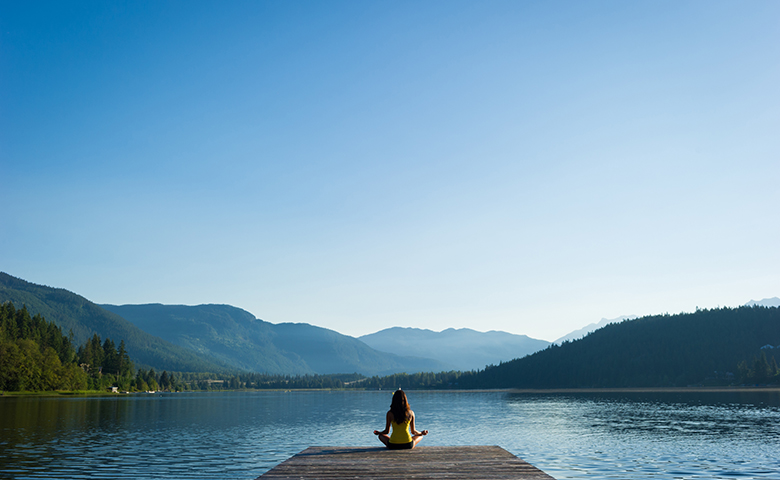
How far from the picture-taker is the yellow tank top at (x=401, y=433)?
2886 cm

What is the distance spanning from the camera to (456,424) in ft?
307

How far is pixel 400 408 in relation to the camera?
2800 cm

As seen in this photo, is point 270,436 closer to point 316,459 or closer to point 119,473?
point 119,473

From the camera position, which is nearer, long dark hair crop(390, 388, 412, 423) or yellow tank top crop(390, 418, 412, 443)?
long dark hair crop(390, 388, 412, 423)

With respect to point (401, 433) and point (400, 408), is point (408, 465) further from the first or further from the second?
point (401, 433)

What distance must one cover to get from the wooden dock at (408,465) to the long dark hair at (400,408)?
1.64m

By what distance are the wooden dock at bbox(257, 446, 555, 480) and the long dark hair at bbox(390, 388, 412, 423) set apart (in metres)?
1.64

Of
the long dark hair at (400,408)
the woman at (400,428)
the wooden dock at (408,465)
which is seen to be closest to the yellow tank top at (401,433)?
the woman at (400,428)

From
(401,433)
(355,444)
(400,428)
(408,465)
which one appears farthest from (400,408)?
(355,444)

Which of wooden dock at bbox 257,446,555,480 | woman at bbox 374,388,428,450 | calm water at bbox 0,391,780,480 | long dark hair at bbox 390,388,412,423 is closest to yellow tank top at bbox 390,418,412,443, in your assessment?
woman at bbox 374,388,428,450

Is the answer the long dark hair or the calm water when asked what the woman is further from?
the calm water

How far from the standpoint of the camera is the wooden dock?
2216 cm

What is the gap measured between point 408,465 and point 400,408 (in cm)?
391

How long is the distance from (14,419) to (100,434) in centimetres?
2609
